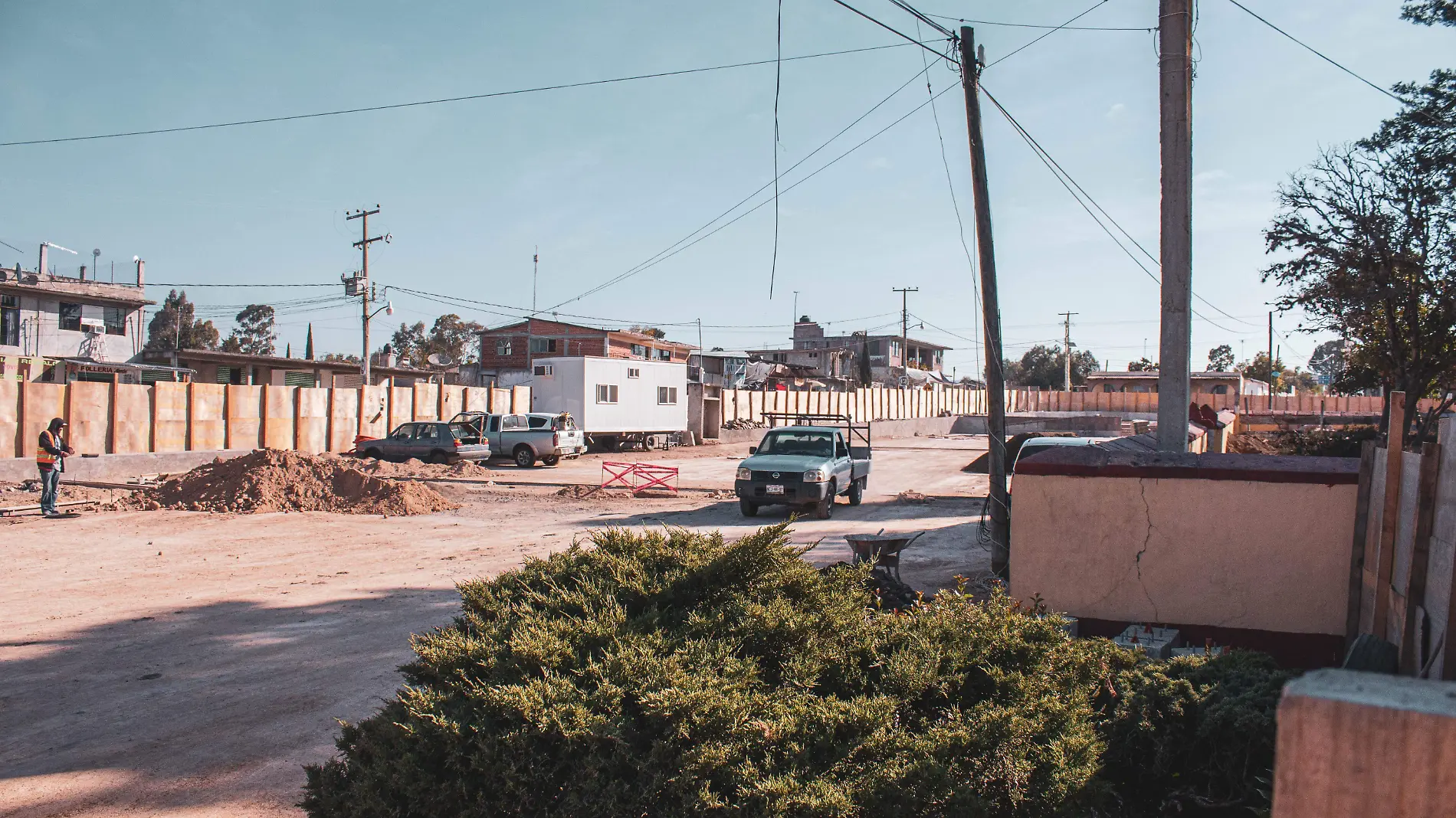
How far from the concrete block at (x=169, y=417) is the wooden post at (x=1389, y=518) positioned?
2826 cm

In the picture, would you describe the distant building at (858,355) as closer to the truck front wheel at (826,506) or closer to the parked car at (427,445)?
the parked car at (427,445)

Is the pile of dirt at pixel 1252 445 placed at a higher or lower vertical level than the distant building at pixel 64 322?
lower

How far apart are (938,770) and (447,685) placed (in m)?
2.09

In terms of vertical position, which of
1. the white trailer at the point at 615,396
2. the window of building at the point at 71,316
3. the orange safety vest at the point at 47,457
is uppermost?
the window of building at the point at 71,316

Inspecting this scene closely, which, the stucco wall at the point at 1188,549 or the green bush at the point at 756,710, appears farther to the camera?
the stucco wall at the point at 1188,549

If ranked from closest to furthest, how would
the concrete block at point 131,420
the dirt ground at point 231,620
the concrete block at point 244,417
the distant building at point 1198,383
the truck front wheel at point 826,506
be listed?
the dirt ground at point 231,620, the truck front wheel at point 826,506, the concrete block at point 131,420, the concrete block at point 244,417, the distant building at point 1198,383

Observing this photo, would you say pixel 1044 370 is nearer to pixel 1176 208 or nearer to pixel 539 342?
pixel 539 342

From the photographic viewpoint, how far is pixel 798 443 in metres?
18.8

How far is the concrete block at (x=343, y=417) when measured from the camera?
3198 cm

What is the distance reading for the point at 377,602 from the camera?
404 inches

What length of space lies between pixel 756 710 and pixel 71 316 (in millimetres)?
47992

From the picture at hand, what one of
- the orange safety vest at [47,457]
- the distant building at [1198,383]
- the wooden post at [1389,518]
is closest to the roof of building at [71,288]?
the orange safety vest at [47,457]

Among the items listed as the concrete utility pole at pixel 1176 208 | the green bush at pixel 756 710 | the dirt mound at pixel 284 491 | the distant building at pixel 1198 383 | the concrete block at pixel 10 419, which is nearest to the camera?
the green bush at pixel 756 710

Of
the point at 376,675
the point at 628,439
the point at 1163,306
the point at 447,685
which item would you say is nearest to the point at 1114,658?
the point at 447,685
